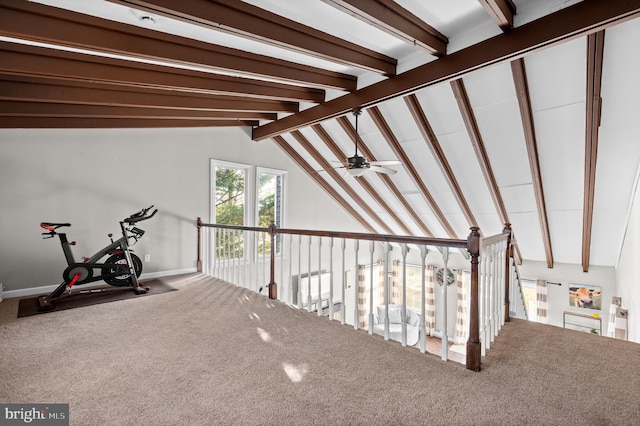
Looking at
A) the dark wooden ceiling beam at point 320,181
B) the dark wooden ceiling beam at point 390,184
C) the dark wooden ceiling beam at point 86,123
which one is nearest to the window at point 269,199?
the dark wooden ceiling beam at point 320,181

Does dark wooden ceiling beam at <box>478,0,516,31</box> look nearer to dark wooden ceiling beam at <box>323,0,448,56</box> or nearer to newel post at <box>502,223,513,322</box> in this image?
dark wooden ceiling beam at <box>323,0,448,56</box>

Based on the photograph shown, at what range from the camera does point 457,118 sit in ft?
14.3

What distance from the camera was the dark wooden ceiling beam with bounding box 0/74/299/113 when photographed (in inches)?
114

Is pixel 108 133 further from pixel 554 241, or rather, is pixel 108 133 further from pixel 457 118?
pixel 554 241

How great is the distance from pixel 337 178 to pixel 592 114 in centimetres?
436

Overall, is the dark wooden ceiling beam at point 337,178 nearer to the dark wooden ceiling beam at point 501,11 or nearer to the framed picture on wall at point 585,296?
the dark wooden ceiling beam at point 501,11

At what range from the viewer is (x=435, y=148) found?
16.1 feet

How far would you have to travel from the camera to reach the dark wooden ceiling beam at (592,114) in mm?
2953

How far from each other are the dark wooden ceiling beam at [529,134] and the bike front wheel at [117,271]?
5.11 metres

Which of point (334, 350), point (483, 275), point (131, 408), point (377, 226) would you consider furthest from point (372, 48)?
point (377, 226)

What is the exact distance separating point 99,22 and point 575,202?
6.65 meters

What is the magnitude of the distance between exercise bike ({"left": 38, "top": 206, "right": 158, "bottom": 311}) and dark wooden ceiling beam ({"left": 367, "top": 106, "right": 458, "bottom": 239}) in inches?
141

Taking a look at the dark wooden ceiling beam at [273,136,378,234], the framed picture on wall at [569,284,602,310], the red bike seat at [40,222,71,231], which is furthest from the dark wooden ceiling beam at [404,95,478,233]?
the red bike seat at [40,222,71,231]

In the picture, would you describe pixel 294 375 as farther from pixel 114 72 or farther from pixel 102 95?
pixel 102 95
